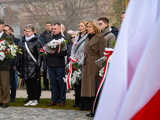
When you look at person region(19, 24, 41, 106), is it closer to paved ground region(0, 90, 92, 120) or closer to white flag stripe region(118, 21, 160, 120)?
paved ground region(0, 90, 92, 120)

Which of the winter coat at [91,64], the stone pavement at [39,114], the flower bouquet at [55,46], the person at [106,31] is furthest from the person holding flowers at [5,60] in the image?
the person at [106,31]

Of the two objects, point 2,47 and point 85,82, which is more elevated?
point 2,47

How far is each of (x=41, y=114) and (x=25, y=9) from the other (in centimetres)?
3126

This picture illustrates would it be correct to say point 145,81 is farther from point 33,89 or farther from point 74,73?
point 33,89

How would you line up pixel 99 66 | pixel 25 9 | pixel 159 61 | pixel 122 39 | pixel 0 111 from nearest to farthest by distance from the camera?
pixel 159 61 → pixel 122 39 → pixel 99 66 → pixel 0 111 → pixel 25 9

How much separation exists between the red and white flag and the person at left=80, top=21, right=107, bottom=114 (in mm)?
6123

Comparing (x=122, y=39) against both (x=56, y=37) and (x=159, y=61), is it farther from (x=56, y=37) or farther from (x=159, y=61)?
(x=56, y=37)

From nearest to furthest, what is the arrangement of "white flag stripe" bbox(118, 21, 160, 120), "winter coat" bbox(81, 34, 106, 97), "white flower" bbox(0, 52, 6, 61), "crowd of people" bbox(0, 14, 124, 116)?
"white flag stripe" bbox(118, 21, 160, 120) → "winter coat" bbox(81, 34, 106, 97) → "crowd of people" bbox(0, 14, 124, 116) → "white flower" bbox(0, 52, 6, 61)

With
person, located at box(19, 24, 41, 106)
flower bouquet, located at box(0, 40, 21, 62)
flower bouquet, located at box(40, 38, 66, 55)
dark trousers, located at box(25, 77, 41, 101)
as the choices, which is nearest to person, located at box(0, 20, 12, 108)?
flower bouquet, located at box(0, 40, 21, 62)

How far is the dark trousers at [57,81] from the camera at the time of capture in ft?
29.7

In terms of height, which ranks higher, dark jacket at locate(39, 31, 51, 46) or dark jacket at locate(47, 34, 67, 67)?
dark jacket at locate(39, 31, 51, 46)

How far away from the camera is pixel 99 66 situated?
25.5 ft

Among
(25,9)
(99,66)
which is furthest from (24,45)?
(25,9)

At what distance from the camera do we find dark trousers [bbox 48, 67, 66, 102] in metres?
9.04
